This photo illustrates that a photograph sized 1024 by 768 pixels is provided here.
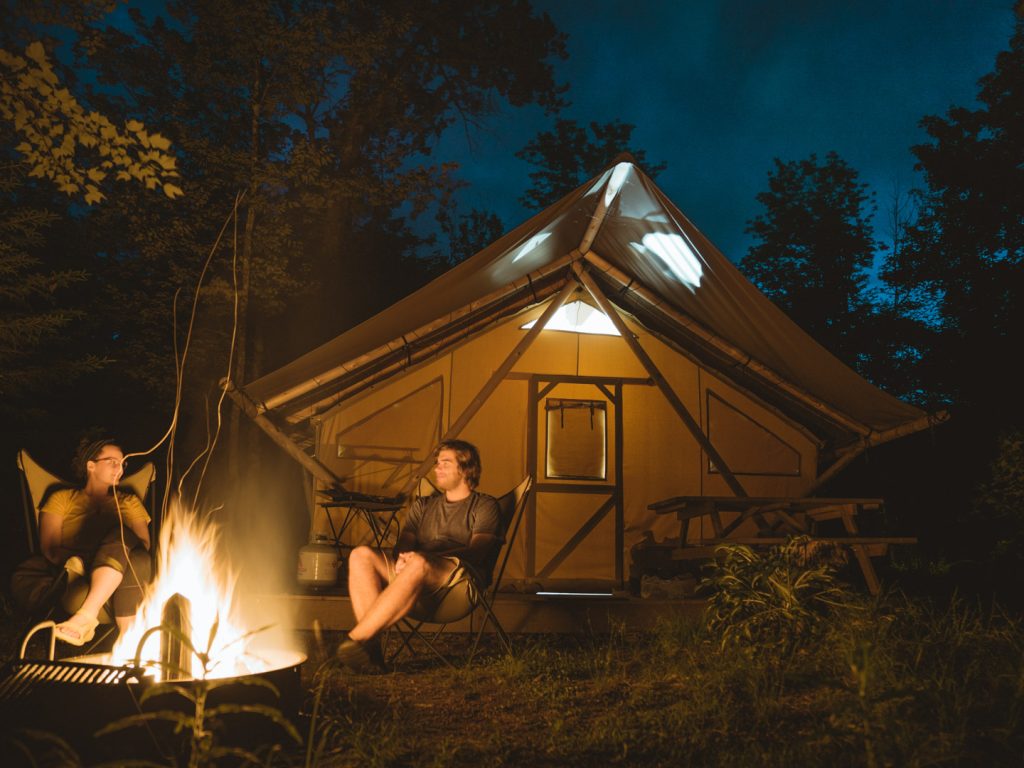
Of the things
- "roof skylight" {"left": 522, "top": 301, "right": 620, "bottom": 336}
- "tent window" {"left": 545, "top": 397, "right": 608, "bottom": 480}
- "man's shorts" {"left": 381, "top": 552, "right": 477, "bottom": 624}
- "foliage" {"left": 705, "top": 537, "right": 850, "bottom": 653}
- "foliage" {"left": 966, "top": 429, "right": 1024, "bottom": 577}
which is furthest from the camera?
"foliage" {"left": 966, "top": 429, "right": 1024, "bottom": 577}

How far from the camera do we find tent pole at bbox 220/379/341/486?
434cm

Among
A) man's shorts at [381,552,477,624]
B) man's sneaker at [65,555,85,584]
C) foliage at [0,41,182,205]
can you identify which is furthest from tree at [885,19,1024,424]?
man's sneaker at [65,555,85,584]

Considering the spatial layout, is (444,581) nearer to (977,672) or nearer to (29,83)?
(977,672)

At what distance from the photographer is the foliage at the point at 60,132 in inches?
115

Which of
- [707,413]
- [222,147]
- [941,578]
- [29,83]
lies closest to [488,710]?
[29,83]

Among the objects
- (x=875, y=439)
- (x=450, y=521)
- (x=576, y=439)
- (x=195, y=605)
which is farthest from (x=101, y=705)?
(x=875, y=439)

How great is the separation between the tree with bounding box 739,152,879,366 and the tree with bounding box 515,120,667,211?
3.74 m

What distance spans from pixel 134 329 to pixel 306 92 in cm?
385

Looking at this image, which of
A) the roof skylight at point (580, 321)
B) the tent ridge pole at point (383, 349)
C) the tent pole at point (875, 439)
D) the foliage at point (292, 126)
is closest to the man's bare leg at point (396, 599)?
the tent ridge pole at point (383, 349)

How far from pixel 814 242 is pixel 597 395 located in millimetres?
14512

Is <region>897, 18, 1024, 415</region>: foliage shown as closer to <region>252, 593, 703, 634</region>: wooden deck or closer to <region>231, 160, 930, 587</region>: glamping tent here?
<region>231, 160, 930, 587</region>: glamping tent

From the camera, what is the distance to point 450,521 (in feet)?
11.4

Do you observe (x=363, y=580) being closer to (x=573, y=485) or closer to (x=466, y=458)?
(x=466, y=458)

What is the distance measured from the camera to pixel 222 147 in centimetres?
953
